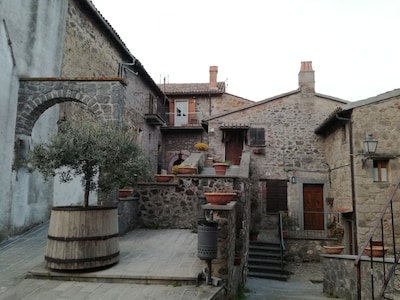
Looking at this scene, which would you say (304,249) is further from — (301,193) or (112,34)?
(112,34)

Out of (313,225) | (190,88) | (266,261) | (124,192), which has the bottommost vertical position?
(266,261)

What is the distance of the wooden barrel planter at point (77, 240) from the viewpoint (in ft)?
14.0

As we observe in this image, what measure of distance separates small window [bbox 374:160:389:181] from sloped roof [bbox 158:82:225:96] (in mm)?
11500

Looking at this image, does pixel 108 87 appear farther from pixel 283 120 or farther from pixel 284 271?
pixel 283 120

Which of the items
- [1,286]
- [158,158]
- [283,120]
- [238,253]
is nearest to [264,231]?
[283,120]

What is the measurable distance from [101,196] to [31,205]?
172 cm

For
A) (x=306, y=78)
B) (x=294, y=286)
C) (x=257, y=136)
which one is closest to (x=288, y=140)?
(x=257, y=136)

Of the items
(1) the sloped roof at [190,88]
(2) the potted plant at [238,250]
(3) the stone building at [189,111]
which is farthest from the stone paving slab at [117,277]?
(1) the sloped roof at [190,88]

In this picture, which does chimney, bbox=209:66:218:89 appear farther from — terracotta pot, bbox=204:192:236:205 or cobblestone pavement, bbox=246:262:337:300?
terracotta pot, bbox=204:192:236:205

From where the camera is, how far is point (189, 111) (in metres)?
19.8

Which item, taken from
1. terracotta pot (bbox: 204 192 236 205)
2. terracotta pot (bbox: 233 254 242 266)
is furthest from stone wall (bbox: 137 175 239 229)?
terracotta pot (bbox: 204 192 236 205)

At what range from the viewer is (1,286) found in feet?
13.1

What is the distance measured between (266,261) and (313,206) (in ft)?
13.3

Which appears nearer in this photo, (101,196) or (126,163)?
(126,163)
